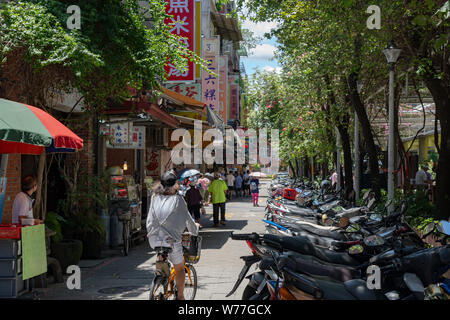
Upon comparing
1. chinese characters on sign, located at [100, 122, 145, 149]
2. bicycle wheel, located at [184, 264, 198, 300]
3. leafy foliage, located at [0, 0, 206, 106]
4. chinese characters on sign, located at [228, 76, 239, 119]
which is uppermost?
chinese characters on sign, located at [228, 76, 239, 119]

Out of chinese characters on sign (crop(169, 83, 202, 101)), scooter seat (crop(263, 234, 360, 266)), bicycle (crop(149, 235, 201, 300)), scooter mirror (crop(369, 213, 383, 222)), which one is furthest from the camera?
chinese characters on sign (crop(169, 83, 202, 101))

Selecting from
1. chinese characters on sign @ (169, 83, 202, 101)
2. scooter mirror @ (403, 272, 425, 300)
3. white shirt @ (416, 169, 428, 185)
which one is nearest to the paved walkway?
scooter mirror @ (403, 272, 425, 300)

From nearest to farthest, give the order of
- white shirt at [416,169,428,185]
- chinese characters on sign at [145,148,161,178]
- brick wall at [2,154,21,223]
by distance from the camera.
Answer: brick wall at [2,154,21,223] → white shirt at [416,169,428,185] → chinese characters on sign at [145,148,161,178]

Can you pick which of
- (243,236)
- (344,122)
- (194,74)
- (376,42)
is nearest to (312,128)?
(344,122)

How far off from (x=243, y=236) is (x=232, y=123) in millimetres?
34263

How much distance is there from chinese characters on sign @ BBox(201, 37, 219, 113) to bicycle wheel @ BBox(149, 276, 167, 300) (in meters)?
19.6

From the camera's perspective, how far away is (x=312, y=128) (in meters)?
28.3

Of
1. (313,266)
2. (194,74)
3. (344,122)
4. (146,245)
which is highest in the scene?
(194,74)

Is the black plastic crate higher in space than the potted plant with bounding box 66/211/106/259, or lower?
higher

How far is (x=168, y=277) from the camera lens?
21.2 feet

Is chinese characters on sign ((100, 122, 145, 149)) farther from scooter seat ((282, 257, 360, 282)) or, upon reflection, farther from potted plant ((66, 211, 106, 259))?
scooter seat ((282, 257, 360, 282))

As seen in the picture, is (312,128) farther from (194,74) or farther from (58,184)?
(58,184)

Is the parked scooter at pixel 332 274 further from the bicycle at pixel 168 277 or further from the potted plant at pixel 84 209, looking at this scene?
the potted plant at pixel 84 209

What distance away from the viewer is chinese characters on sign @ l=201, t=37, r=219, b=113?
1007 inches
